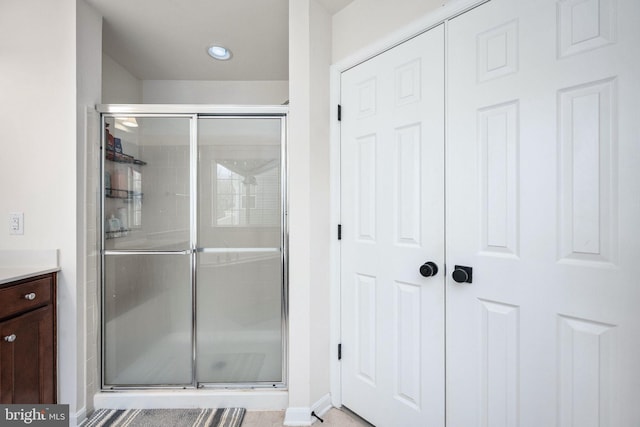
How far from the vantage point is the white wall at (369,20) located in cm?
139

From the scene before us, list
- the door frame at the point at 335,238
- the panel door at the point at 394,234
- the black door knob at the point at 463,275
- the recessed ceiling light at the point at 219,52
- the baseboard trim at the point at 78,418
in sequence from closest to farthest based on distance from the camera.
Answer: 1. the black door knob at the point at 463,275
2. the panel door at the point at 394,234
3. the baseboard trim at the point at 78,418
4. the door frame at the point at 335,238
5. the recessed ceiling light at the point at 219,52

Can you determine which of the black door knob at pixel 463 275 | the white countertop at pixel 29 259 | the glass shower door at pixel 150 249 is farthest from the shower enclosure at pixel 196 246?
the black door knob at pixel 463 275

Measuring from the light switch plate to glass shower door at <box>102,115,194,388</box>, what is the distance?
1.33 feet

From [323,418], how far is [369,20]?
2361mm

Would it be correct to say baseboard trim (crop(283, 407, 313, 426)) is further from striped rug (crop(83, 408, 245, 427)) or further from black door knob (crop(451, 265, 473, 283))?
black door knob (crop(451, 265, 473, 283))

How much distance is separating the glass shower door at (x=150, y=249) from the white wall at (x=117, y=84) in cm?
76

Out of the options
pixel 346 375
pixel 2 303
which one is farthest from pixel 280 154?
pixel 2 303

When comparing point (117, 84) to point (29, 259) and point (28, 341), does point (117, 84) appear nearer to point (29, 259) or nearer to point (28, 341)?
point (29, 259)

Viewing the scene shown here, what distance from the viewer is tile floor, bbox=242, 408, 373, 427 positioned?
161 cm

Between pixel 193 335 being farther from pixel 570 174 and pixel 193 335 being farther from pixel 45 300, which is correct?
pixel 570 174

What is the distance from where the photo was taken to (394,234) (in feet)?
4.88

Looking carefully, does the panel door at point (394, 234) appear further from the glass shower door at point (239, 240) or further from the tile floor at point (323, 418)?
the glass shower door at point (239, 240)

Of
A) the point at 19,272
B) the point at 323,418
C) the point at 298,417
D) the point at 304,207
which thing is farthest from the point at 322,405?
the point at 19,272

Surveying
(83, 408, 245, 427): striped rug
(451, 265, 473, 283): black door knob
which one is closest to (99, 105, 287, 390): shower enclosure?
(83, 408, 245, 427): striped rug
